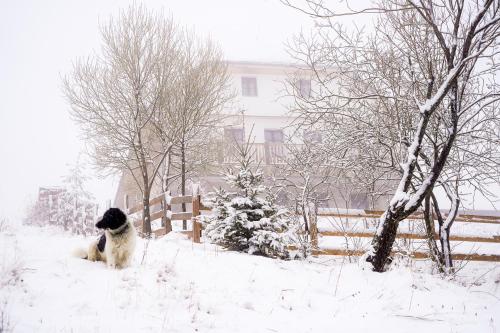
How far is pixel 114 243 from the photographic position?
540 centimetres

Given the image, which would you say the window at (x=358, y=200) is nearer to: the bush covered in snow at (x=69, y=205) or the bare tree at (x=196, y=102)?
the bare tree at (x=196, y=102)

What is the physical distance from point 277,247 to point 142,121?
25.1 feet

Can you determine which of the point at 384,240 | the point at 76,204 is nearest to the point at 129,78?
the point at 384,240

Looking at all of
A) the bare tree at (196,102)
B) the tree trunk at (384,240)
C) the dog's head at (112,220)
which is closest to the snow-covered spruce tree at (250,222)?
the tree trunk at (384,240)

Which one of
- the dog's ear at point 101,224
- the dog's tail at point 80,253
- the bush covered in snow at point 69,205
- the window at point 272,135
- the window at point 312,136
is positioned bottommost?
the bush covered in snow at point 69,205

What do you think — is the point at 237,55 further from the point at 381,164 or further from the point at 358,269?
the point at 358,269

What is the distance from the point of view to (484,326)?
181 inches

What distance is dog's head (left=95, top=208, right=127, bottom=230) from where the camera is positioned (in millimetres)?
5402

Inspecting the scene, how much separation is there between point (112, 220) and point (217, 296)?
1.89m

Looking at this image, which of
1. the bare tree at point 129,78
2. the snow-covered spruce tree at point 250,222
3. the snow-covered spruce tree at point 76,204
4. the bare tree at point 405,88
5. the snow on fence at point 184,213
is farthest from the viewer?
the snow-covered spruce tree at point 76,204

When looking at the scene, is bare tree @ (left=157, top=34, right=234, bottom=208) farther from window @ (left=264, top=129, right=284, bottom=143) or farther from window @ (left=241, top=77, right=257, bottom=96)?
window @ (left=264, top=129, right=284, bottom=143)

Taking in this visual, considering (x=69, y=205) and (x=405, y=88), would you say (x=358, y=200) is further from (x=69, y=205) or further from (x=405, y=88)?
(x=69, y=205)

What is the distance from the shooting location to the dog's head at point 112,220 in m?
5.40

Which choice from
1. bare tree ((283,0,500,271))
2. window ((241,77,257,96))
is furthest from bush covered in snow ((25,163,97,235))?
bare tree ((283,0,500,271))
